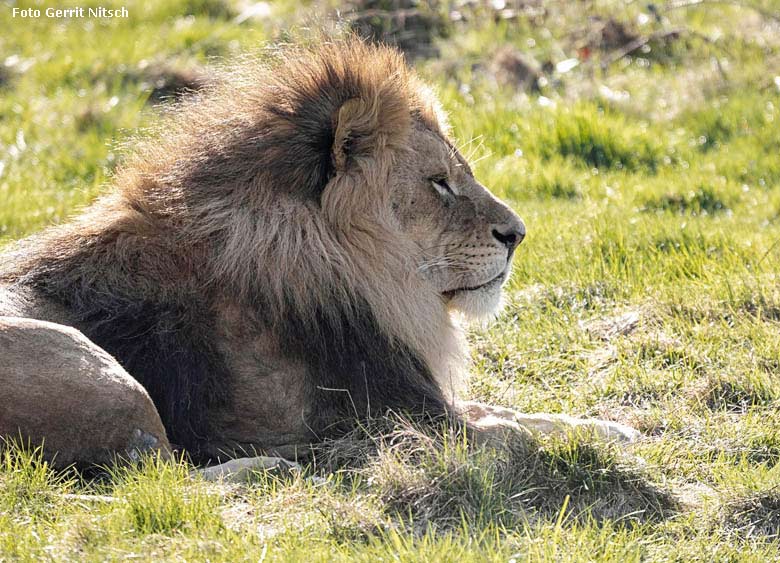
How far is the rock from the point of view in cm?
368

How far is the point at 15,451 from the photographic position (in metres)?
3.67

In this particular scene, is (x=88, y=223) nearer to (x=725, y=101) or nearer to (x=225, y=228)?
(x=225, y=228)

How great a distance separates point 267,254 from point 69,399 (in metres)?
0.91

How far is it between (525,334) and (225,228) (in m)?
1.89

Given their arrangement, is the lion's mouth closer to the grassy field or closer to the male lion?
the male lion

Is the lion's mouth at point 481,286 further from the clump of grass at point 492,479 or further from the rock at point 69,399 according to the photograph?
the rock at point 69,399

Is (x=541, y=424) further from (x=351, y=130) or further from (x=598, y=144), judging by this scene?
(x=598, y=144)

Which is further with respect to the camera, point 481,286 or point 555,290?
point 555,290

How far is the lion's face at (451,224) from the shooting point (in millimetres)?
4559

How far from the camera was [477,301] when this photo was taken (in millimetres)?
4699

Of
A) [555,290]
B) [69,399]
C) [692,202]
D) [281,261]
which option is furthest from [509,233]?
[692,202]

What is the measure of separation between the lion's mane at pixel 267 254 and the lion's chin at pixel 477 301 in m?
0.17

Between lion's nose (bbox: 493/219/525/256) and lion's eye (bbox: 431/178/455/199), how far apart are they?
212 mm

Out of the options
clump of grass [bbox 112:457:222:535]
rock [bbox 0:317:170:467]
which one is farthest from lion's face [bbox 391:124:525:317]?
clump of grass [bbox 112:457:222:535]
